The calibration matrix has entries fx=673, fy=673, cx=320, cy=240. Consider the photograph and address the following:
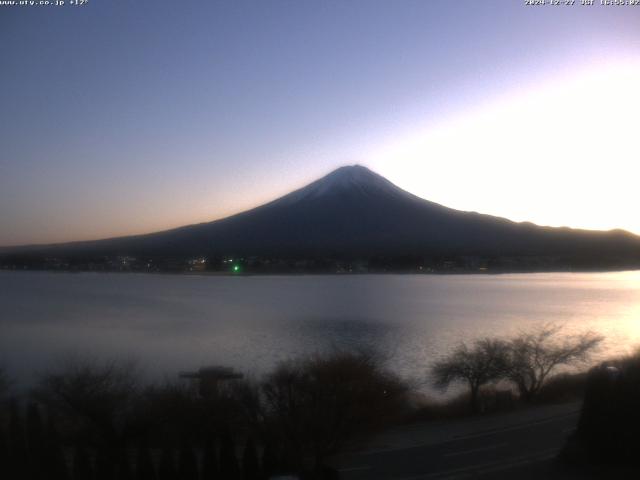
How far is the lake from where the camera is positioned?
12.7m

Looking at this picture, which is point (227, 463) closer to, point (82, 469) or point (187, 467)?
point (187, 467)

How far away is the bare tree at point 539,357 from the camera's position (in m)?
9.11

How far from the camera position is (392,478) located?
493 centimetres

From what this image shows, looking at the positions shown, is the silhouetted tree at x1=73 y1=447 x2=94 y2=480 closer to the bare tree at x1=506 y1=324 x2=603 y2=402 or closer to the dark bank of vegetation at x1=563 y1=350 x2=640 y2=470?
the dark bank of vegetation at x1=563 y1=350 x2=640 y2=470

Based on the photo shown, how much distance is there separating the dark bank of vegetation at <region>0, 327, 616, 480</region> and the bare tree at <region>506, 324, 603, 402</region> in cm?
122

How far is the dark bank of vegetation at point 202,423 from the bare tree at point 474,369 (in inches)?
43.4

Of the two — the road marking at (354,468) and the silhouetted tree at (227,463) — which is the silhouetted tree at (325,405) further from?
the silhouetted tree at (227,463)

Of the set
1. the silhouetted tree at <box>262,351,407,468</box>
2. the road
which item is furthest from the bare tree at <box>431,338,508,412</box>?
the silhouetted tree at <box>262,351,407,468</box>

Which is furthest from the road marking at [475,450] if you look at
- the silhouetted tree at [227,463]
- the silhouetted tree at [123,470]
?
the silhouetted tree at [123,470]

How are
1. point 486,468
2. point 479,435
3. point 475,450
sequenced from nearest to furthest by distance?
point 486,468, point 475,450, point 479,435

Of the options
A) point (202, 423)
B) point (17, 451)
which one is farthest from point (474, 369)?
point (17, 451)

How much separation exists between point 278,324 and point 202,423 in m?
13.6

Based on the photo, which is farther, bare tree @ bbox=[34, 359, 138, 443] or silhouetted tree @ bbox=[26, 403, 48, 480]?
bare tree @ bbox=[34, 359, 138, 443]

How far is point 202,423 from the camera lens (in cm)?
548
